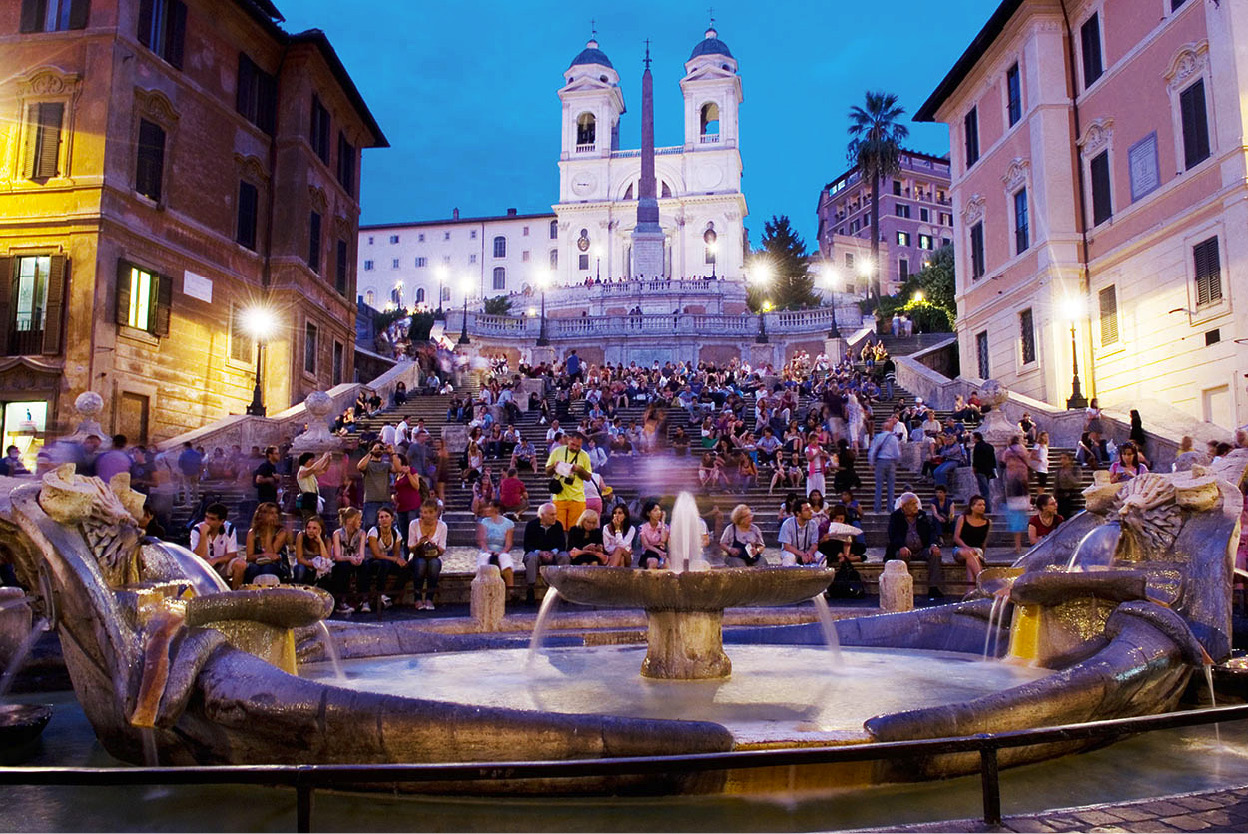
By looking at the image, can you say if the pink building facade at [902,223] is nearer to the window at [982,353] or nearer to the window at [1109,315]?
the window at [982,353]

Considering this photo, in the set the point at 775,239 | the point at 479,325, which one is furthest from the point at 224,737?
the point at 775,239

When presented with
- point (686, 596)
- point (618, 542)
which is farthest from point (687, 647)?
point (618, 542)

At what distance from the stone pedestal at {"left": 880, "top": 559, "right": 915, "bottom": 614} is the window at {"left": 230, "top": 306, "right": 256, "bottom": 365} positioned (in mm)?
23004

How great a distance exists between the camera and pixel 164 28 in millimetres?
24391

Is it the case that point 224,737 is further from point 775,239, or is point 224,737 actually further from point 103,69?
point 775,239

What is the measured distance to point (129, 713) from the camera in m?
3.88

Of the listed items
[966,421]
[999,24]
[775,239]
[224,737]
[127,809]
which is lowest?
[127,809]

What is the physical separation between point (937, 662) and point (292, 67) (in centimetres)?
3000

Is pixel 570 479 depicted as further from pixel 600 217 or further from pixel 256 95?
pixel 600 217

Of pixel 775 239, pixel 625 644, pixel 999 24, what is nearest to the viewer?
pixel 625 644

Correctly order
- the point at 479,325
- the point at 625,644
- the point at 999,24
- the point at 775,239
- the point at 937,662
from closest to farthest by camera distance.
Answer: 1. the point at 937,662
2. the point at 625,644
3. the point at 999,24
4. the point at 479,325
5. the point at 775,239

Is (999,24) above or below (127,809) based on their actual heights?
above

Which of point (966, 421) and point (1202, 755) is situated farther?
point (966, 421)

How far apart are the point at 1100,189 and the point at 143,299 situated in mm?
25316
